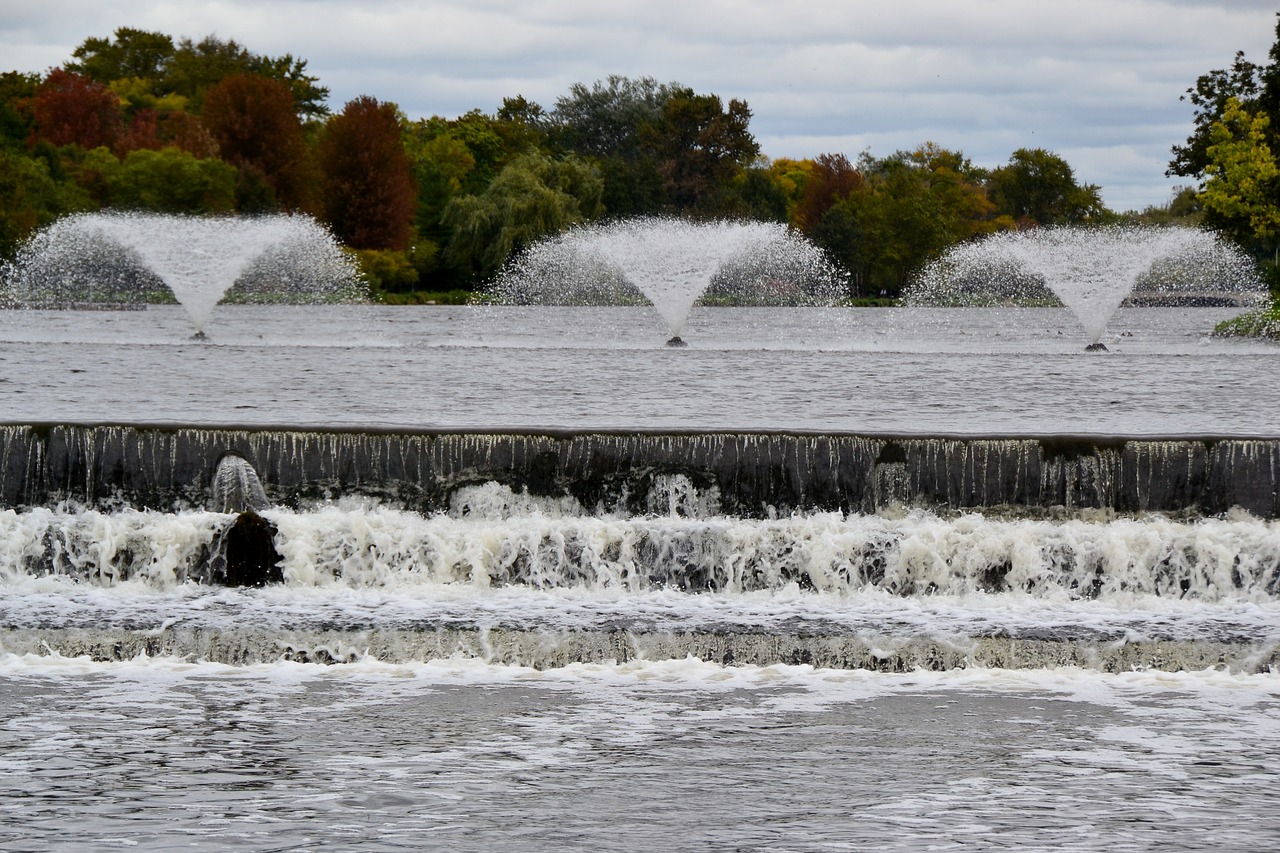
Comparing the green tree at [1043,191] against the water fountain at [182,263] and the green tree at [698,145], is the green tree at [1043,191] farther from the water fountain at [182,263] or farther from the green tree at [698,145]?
the water fountain at [182,263]

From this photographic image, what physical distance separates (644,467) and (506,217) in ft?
194

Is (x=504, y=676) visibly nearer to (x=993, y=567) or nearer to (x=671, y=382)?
(x=993, y=567)

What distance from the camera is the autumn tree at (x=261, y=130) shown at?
313 feet

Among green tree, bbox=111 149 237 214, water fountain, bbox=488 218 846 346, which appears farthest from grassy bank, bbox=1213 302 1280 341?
green tree, bbox=111 149 237 214

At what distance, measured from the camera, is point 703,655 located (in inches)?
454

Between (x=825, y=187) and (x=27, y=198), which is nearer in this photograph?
(x=27, y=198)

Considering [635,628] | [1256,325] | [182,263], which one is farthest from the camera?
[182,263]

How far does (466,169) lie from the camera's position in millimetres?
102500

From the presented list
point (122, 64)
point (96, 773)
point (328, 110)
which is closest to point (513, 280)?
point (328, 110)

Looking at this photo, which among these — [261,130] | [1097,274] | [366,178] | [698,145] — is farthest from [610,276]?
[1097,274]

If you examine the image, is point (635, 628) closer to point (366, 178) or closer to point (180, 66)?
point (366, 178)

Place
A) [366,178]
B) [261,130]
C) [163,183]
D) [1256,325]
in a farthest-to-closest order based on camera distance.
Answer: [261,130], [366,178], [163,183], [1256,325]

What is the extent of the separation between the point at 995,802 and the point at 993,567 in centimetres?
541

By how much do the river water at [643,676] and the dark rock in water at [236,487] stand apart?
11.4 inches
